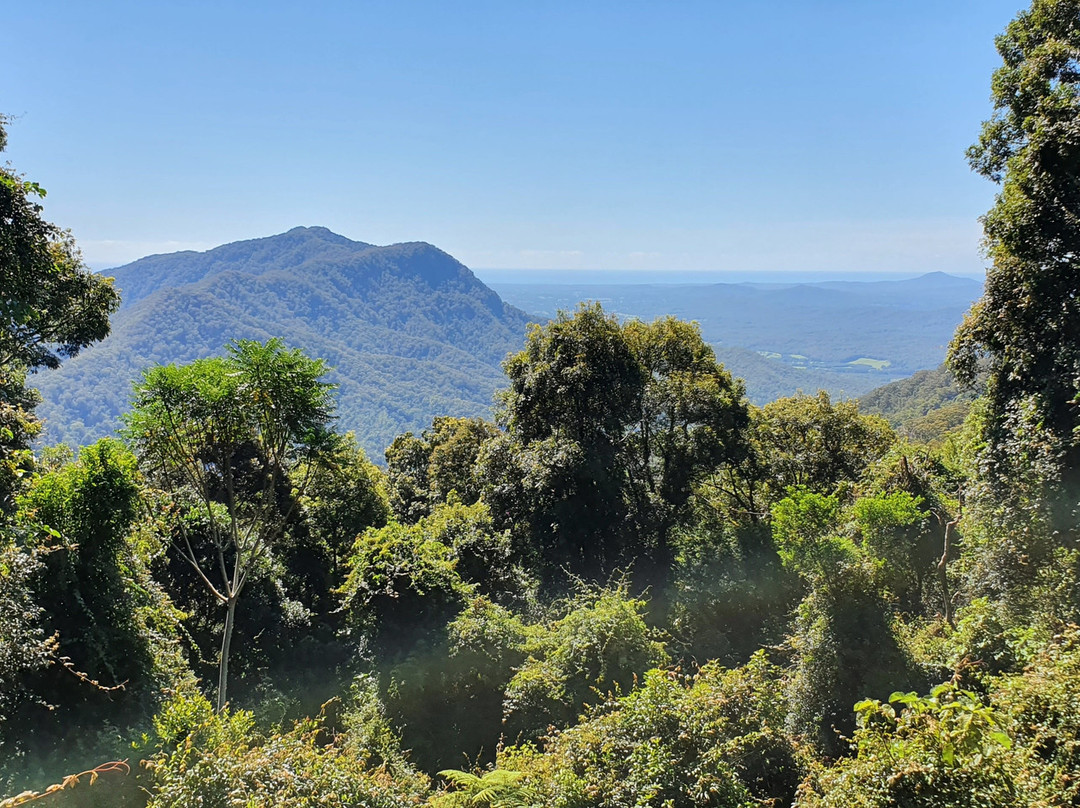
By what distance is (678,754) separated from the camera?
510cm

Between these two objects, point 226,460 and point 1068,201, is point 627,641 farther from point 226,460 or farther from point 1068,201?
point 1068,201

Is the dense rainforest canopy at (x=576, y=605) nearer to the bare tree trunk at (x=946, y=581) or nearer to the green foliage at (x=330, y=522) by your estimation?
the bare tree trunk at (x=946, y=581)

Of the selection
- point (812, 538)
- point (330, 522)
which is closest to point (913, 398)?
point (812, 538)

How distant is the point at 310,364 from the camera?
8.34 meters

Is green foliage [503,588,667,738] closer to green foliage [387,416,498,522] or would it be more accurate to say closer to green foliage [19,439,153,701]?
green foliage [19,439,153,701]

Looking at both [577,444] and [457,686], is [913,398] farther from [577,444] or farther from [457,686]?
[457,686]

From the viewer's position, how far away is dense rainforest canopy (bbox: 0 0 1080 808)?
487cm

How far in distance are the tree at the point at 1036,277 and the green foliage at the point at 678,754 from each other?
4.40 m

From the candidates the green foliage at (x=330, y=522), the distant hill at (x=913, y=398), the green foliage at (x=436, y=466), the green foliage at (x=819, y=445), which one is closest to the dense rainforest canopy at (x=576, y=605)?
the green foliage at (x=330, y=522)

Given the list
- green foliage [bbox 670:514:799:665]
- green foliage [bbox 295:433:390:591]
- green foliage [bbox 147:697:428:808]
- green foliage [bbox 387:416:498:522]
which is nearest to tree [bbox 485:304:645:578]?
green foliage [bbox 670:514:799:665]

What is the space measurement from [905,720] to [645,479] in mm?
11239

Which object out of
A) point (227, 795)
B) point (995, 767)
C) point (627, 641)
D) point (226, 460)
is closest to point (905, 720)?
point (995, 767)

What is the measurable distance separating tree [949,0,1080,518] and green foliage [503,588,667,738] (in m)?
5.24

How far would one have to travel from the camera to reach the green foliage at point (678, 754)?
4902 millimetres
